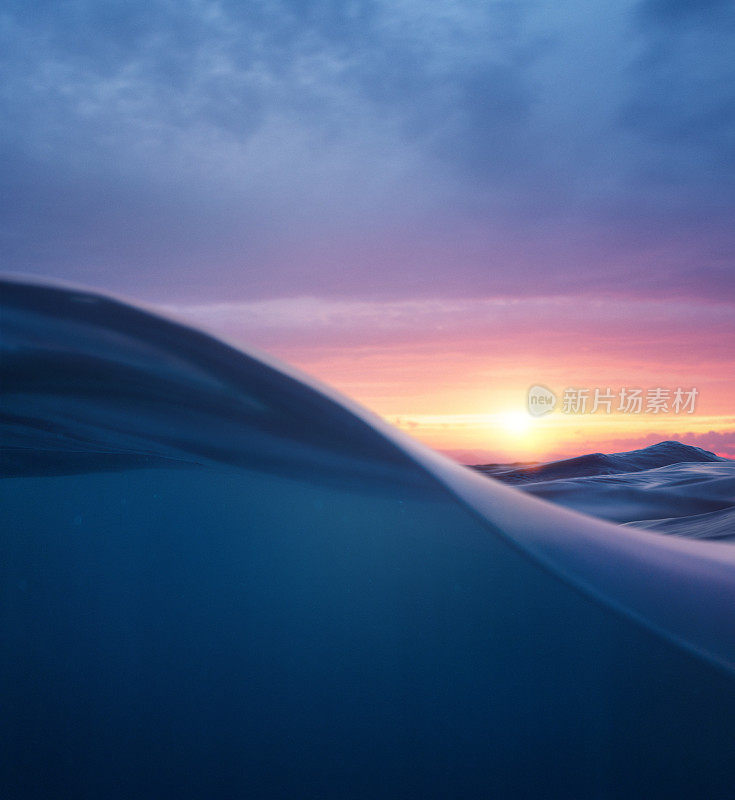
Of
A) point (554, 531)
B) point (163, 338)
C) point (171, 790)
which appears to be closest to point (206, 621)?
point (171, 790)

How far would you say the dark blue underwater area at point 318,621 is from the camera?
1.25 meters

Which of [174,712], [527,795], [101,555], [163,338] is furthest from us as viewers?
[101,555]

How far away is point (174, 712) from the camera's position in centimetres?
138

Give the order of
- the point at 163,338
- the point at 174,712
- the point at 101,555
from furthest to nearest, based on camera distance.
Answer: the point at 101,555, the point at 163,338, the point at 174,712

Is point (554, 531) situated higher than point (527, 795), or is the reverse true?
point (554, 531)

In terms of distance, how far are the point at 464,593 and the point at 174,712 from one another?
718 millimetres

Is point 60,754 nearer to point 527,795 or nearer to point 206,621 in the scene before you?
point 206,621

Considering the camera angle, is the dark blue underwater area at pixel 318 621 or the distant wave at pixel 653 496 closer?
the dark blue underwater area at pixel 318 621

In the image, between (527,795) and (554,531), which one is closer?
(527,795)

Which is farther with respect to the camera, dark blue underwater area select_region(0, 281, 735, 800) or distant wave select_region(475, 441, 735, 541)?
distant wave select_region(475, 441, 735, 541)

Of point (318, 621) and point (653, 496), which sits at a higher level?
point (653, 496)

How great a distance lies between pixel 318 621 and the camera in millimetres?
1458

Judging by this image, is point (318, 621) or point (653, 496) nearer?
point (318, 621)

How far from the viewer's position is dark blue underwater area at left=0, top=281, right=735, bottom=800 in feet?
4.11
